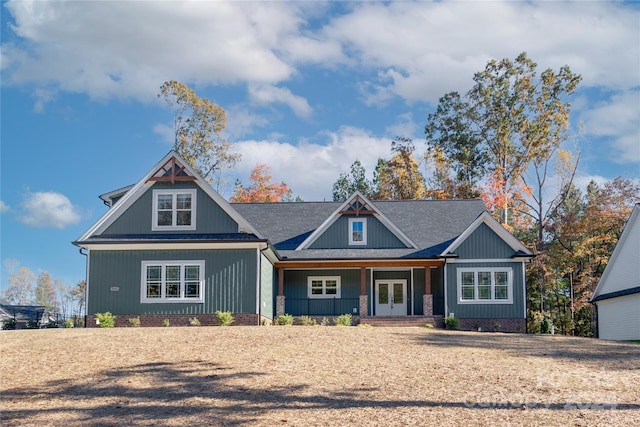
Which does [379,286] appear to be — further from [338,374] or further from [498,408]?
[498,408]

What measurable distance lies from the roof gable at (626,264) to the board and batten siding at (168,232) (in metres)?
15.8

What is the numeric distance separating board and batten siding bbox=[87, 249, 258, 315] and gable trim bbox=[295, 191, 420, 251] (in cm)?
512

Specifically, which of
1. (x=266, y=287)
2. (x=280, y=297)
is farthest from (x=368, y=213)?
(x=266, y=287)

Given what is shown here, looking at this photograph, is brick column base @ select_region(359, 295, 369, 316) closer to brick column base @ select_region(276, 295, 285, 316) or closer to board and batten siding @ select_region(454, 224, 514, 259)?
brick column base @ select_region(276, 295, 285, 316)

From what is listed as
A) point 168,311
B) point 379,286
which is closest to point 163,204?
point 168,311

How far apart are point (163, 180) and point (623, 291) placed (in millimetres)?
18822

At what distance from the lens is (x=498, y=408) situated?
13.6 metres

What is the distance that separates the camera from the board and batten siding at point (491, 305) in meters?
30.6

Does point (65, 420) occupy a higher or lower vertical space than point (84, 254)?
lower

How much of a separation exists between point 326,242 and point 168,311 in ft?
26.8

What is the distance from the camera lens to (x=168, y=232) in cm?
2861

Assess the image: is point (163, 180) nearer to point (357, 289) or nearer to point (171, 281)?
point (171, 281)

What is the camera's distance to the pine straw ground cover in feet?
44.2

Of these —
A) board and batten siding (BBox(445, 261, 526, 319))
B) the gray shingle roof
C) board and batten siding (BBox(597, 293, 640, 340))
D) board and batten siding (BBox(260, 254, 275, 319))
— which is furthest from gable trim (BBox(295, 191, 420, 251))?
board and batten siding (BBox(597, 293, 640, 340))
